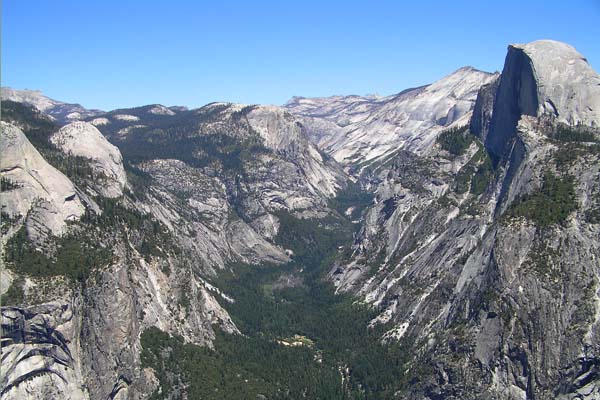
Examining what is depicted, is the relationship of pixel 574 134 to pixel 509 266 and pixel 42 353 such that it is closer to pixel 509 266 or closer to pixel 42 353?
pixel 509 266

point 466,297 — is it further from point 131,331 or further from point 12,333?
point 12,333

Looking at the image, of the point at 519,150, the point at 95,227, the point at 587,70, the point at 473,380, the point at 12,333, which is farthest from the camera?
the point at 587,70

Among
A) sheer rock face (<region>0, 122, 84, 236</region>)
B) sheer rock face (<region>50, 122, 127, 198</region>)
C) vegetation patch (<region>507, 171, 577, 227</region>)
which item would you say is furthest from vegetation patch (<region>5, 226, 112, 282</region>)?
vegetation patch (<region>507, 171, 577, 227</region>)

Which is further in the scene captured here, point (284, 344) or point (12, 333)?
point (284, 344)

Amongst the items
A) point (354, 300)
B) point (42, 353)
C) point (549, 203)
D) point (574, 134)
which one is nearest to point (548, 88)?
point (574, 134)

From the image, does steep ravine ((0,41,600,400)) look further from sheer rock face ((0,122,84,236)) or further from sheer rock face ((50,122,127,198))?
sheer rock face ((50,122,127,198))

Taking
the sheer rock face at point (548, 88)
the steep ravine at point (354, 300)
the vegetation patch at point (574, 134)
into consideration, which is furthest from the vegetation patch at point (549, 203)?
the sheer rock face at point (548, 88)

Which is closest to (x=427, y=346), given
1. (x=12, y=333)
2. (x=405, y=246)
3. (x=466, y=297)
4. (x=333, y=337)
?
(x=466, y=297)
